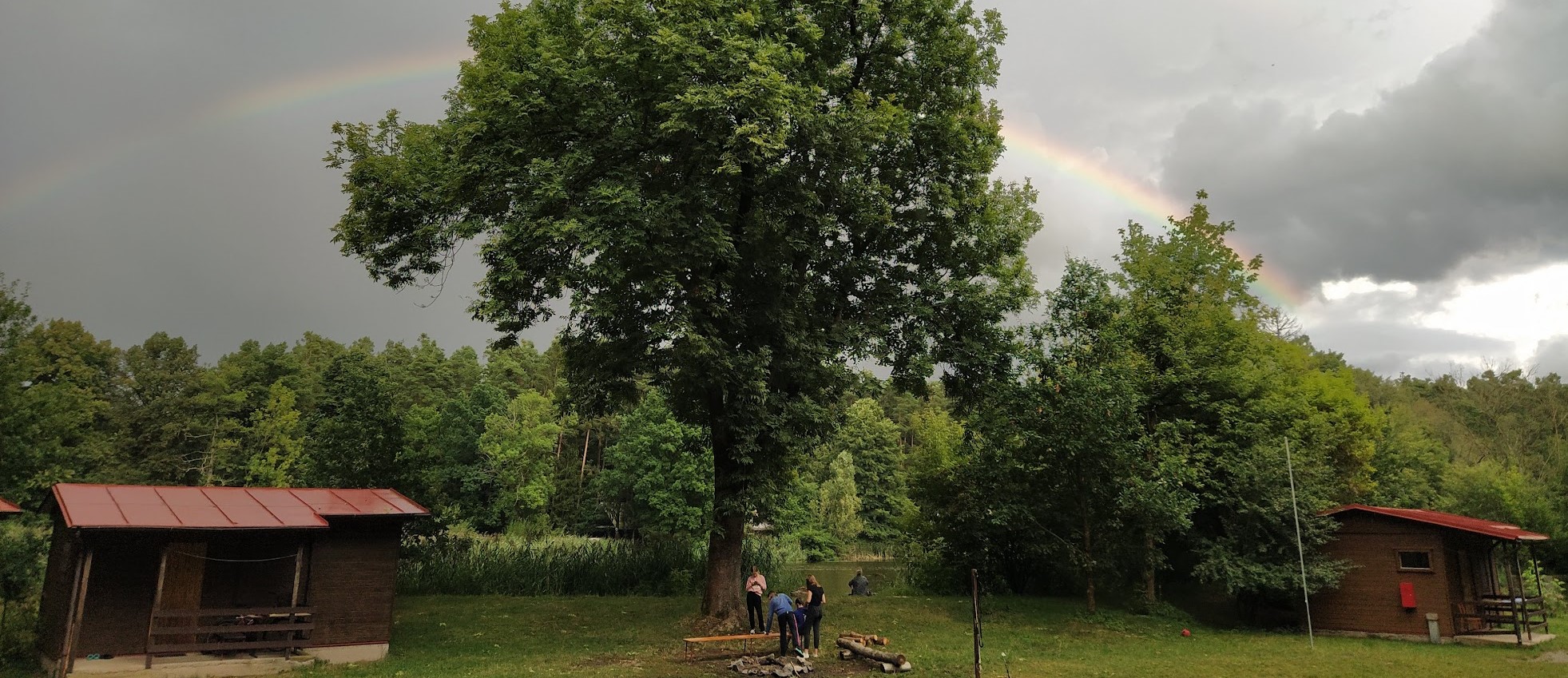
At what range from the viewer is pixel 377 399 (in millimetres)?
23984

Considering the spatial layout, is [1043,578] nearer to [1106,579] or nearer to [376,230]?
[1106,579]

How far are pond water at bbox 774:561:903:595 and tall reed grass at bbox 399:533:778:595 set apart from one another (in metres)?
2.13

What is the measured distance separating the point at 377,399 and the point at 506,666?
12262 mm

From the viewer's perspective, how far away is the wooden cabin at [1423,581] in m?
20.8

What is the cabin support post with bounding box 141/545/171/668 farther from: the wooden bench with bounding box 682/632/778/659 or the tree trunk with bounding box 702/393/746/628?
the tree trunk with bounding box 702/393/746/628

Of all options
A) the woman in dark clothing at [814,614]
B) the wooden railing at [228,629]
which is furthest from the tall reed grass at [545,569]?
the wooden railing at [228,629]

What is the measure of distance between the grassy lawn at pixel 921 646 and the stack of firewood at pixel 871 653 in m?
0.31

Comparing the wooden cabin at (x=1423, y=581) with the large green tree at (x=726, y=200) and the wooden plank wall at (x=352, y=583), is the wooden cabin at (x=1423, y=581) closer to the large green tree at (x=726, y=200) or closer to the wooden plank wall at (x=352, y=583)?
the large green tree at (x=726, y=200)

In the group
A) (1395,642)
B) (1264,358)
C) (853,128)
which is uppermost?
(853,128)

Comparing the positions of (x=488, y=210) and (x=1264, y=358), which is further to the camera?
(x=1264, y=358)

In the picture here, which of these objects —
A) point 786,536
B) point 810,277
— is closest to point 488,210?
point 810,277

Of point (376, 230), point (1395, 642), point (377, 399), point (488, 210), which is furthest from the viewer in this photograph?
point (377, 399)

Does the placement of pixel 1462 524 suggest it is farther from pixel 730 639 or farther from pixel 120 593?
pixel 120 593

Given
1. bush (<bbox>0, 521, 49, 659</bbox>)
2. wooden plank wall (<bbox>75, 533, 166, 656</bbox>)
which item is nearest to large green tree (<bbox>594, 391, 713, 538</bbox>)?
bush (<bbox>0, 521, 49, 659</bbox>)
